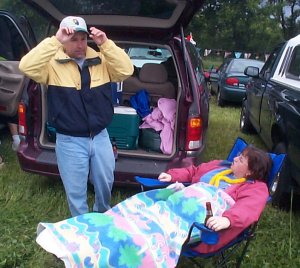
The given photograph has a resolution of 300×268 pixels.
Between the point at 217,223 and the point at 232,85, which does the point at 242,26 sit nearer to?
the point at 232,85

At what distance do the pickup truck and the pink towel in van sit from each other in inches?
41.4

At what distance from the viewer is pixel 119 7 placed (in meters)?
3.74

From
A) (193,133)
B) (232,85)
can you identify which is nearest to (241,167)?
(193,133)

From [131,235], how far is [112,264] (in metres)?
0.19

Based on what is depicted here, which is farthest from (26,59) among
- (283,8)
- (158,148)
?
(283,8)

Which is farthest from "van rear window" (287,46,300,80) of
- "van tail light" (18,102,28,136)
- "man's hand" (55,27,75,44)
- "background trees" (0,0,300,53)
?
"background trees" (0,0,300,53)

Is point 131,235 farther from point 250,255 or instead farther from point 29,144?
point 29,144

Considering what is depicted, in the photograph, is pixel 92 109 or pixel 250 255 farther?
pixel 250 255

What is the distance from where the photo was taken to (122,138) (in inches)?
176

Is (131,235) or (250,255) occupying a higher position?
(131,235)

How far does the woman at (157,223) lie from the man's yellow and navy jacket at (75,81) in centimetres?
64

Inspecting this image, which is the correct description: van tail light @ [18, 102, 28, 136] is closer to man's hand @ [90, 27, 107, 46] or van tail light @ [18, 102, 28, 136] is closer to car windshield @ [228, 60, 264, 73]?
man's hand @ [90, 27, 107, 46]

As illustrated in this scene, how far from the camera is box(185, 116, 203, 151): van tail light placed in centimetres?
400

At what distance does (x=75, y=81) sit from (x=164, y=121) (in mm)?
1698
